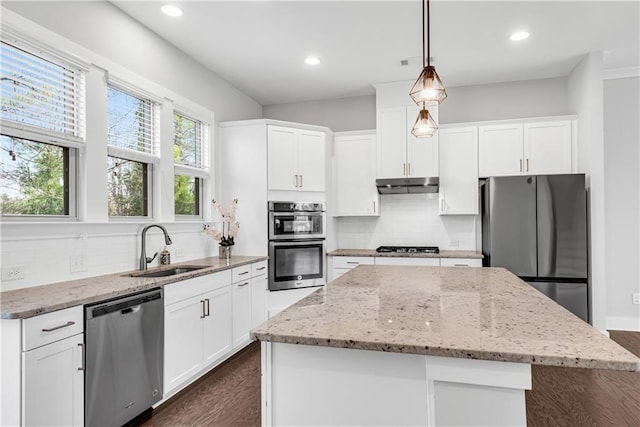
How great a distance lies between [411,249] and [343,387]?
11.4 ft

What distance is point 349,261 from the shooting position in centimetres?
459

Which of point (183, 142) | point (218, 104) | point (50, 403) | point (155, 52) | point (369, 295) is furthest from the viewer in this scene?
point (218, 104)

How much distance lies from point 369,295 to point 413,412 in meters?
0.71

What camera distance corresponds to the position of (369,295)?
1897 millimetres

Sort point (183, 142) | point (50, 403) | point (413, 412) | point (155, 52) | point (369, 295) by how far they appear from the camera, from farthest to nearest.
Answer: point (183, 142) < point (155, 52) < point (369, 295) < point (50, 403) < point (413, 412)

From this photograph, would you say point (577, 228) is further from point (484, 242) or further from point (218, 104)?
point (218, 104)

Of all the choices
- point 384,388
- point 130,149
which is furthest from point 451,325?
point 130,149

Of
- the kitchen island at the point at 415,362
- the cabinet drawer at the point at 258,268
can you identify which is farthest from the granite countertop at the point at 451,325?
the cabinet drawer at the point at 258,268

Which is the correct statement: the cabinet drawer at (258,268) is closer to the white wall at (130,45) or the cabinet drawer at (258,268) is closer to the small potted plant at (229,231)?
the small potted plant at (229,231)

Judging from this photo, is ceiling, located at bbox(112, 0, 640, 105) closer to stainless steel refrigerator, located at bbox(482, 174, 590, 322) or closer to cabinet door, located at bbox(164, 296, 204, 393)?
stainless steel refrigerator, located at bbox(482, 174, 590, 322)

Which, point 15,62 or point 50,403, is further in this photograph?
point 15,62

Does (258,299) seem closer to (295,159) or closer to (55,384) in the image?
(295,159)

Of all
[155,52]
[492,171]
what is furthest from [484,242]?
[155,52]

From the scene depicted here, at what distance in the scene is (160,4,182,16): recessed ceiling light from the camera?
9.46ft
